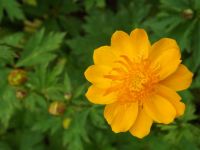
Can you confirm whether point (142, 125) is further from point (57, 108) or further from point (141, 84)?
point (57, 108)

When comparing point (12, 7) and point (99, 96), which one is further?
point (12, 7)

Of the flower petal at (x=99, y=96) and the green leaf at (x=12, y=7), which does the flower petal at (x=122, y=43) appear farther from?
→ the green leaf at (x=12, y=7)

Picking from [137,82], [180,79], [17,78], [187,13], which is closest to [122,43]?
[137,82]

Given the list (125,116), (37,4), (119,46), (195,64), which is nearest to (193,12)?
(195,64)

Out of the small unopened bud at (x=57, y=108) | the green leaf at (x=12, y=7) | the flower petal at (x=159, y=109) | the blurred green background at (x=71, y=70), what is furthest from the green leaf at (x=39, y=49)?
the flower petal at (x=159, y=109)

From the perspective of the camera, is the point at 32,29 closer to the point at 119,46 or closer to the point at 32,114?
the point at 32,114

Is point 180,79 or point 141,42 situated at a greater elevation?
point 141,42
